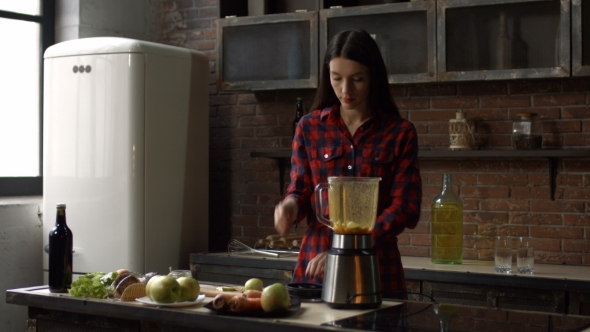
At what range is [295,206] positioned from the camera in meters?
2.56

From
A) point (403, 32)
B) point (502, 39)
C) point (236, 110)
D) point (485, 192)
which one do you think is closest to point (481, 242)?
point (485, 192)

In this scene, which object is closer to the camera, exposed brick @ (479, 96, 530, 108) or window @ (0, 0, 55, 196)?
exposed brick @ (479, 96, 530, 108)

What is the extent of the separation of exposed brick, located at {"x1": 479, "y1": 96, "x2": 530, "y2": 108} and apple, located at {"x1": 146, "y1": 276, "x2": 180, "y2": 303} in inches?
88.4

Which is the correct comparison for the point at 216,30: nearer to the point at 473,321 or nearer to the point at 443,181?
the point at 443,181

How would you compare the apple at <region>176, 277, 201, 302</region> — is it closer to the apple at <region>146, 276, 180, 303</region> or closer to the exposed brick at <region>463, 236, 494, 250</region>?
the apple at <region>146, 276, 180, 303</region>

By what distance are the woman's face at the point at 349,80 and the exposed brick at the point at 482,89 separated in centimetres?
150

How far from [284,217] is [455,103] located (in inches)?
74.1

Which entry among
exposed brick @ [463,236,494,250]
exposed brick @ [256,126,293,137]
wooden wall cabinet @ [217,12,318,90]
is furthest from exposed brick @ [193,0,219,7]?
exposed brick @ [463,236,494,250]

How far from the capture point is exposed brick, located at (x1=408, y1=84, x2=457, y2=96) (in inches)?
161

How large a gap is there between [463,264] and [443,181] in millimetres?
395

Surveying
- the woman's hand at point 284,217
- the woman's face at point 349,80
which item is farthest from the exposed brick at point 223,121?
the woman's hand at point 284,217

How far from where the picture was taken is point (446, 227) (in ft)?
12.6

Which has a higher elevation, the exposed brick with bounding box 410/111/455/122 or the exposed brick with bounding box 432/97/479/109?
the exposed brick with bounding box 432/97/479/109

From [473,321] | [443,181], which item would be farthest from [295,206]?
[443,181]
